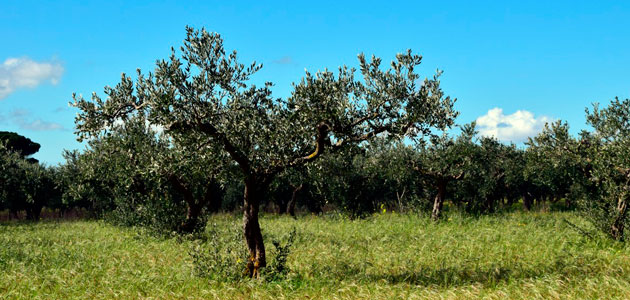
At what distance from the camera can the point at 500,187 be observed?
48125mm

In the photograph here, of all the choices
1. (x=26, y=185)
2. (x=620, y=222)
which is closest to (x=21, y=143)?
(x=26, y=185)

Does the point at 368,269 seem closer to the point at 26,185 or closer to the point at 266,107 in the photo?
the point at 266,107

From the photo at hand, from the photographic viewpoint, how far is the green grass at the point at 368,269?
12109 mm

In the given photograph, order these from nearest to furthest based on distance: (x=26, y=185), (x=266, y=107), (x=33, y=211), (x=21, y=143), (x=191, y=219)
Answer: (x=266, y=107) → (x=191, y=219) → (x=26, y=185) → (x=33, y=211) → (x=21, y=143)

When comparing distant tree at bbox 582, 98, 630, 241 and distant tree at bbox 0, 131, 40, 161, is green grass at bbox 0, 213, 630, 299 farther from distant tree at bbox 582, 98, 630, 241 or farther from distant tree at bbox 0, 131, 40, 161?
distant tree at bbox 0, 131, 40, 161

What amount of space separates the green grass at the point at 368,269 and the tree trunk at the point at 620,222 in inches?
27.2

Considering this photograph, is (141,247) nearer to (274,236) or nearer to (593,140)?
(274,236)

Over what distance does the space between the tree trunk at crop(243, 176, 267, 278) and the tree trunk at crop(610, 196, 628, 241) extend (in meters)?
14.2

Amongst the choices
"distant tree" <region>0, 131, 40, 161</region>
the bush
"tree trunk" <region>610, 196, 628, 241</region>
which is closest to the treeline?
"tree trunk" <region>610, 196, 628, 241</region>

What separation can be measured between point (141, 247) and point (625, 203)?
19.3 meters

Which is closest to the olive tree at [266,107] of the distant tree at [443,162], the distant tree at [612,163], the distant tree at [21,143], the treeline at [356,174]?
the treeline at [356,174]

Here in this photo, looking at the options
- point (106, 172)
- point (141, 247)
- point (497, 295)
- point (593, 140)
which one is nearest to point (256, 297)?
point (497, 295)

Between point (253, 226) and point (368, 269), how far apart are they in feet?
13.4

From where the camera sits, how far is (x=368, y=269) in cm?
1512
